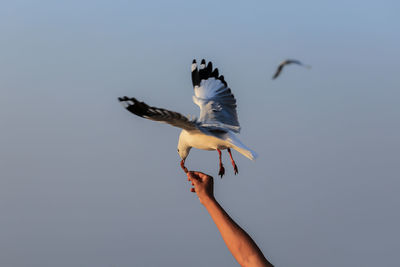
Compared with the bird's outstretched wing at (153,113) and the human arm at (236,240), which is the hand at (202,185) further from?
the bird's outstretched wing at (153,113)

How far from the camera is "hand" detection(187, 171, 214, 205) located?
5.51 ft

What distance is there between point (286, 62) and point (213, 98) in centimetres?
296

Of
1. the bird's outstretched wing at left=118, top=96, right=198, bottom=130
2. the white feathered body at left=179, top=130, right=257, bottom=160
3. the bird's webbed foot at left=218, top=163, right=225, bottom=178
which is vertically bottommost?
the bird's webbed foot at left=218, top=163, right=225, bottom=178

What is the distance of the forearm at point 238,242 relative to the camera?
1.43 metres

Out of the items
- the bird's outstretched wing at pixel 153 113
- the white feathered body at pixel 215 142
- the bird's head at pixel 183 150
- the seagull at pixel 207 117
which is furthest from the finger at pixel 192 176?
the bird's head at pixel 183 150

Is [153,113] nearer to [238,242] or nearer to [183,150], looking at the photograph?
[183,150]

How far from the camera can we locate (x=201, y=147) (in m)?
3.67

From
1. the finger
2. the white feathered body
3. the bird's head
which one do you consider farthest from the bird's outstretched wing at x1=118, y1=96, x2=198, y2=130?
the finger

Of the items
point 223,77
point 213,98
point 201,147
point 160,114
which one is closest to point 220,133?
point 201,147

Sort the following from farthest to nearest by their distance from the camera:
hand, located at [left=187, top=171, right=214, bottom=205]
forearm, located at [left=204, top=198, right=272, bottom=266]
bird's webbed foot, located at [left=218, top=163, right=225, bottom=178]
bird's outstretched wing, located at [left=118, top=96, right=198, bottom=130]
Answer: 1. bird's webbed foot, located at [left=218, top=163, right=225, bottom=178]
2. bird's outstretched wing, located at [left=118, top=96, right=198, bottom=130]
3. hand, located at [left=187, top=171, right=214, bottom=205]
4. forearm, located at [left=204, top=198, right=272, bottom=266]

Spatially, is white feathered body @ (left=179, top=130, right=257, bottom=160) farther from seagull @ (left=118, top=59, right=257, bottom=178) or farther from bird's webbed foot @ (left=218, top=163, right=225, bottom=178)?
bird's webbed foot @ (left=218, top=163, right=225, bottom=178)

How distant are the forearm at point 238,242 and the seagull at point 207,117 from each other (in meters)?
1.13

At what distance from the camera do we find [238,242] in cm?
146

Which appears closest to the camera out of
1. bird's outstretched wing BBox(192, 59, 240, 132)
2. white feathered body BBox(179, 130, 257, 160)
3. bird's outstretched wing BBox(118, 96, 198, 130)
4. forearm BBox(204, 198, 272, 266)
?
forearm BBox(204, 198, 272, 266)
